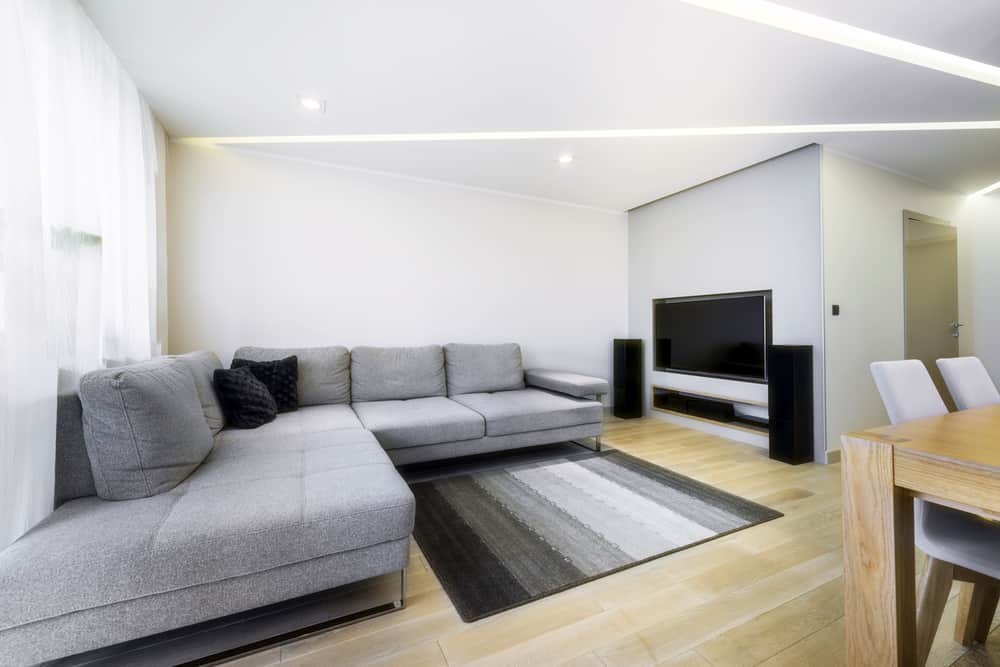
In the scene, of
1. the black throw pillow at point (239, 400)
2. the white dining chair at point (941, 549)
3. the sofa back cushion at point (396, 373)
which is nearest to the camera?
the white dining chair at point (941, 549)

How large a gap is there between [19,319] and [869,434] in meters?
2.53

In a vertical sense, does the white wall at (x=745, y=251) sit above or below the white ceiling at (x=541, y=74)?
below

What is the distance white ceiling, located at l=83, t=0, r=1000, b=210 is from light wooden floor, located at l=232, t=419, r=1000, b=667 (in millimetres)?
2465

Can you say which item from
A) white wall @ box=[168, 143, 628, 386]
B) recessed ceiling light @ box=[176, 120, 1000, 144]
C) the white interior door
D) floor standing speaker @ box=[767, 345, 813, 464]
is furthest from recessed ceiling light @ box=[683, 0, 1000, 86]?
white wall @ box=[168, 143, 628, 386]

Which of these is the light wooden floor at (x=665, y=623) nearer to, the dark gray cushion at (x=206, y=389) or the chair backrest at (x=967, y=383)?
the chair backrest at (x=967, y=383)

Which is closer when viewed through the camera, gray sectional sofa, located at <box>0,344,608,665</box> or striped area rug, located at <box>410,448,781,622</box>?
gray sectional sofa, located at <box>0,344,608,665</box>

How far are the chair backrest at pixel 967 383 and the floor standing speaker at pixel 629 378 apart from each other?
2.72 metres

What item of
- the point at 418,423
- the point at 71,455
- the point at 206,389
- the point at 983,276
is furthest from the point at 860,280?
the point at 71,455

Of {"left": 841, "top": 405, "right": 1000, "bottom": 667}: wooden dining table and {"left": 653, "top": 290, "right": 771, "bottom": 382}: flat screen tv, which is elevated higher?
{"left": 653, "top": 290, "right": 771, "bottom": 382}: flat screen tv

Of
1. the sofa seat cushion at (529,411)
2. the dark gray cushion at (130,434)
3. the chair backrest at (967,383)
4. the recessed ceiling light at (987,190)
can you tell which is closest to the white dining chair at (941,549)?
the chair backrest at (967,383)

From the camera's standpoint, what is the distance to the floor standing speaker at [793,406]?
2.94 m

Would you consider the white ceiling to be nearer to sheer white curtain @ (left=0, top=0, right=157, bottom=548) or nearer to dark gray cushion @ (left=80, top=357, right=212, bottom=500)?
sheer white curtain @ (left=0, top=0, right=157, bottom=548)

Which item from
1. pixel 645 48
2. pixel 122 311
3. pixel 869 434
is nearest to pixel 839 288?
pixel 645 48

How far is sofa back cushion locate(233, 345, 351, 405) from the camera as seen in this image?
295cm
